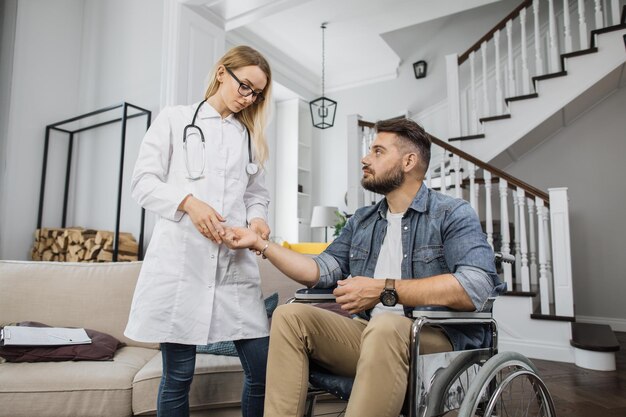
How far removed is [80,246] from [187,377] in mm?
2604

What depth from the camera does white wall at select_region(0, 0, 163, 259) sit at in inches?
139

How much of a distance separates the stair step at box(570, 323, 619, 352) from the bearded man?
2148mm

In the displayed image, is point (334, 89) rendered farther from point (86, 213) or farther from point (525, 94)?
point (86, 213)

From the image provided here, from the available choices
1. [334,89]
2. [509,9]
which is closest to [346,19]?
[334,89]

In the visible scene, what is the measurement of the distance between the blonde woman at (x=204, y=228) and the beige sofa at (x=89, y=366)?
397 mm

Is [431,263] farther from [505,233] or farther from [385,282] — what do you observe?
[505,233]

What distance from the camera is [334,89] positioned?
6621 mm

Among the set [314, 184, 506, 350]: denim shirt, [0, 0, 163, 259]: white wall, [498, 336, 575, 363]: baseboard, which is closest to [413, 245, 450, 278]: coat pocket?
[314, 184, 506, 350]: denim shirt

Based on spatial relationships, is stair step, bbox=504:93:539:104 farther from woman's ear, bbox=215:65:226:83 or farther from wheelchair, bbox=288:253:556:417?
woman's ear, bbox=215:65:226:83

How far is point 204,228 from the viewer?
1.13 metres

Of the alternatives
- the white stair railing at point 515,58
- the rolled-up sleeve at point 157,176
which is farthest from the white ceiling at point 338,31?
the rolled-up sleeve at point 157,176

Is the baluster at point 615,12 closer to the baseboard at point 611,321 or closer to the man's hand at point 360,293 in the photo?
the baseboard at point 611,321

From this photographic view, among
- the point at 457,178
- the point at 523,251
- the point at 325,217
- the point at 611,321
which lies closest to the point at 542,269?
the point at 523,251

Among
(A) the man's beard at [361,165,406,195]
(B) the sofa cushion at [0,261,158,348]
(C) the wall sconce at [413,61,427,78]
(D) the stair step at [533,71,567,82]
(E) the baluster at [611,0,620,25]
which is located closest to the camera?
(A) the man's beard at [361,165,406,195]
